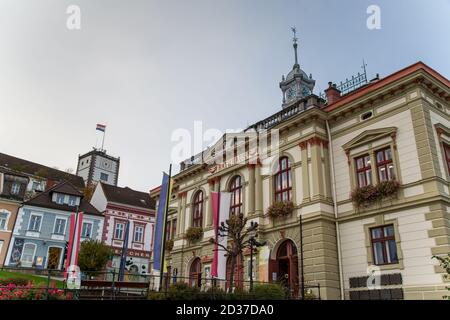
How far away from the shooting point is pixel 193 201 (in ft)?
97.7

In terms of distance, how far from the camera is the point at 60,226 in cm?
3956

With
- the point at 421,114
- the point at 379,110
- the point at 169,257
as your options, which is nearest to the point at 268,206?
the point at 379,110

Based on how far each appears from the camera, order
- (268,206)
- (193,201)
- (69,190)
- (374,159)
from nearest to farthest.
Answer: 1. (374,159)
2. (268,206)
3. (193,201)
4. (69,190)

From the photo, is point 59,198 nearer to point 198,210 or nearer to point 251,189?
point 198,210

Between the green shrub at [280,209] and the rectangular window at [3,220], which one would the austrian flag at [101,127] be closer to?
the rectangular window at [3,220]

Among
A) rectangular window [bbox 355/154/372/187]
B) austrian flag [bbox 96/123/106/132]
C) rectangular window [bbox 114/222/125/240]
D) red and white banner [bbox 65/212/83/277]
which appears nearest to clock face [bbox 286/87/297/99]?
rectangular window [bbox 355/154/372/187]

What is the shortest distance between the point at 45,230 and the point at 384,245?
3300 centimetres

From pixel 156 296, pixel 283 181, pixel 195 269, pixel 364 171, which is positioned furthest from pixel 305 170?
pixel 195 269

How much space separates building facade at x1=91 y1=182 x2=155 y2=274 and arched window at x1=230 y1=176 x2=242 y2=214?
21046 mm

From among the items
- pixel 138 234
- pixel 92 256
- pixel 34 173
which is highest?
pixel 34 173

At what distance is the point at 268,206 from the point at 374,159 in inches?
267

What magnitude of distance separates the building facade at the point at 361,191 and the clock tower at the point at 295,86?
15045 millimetres

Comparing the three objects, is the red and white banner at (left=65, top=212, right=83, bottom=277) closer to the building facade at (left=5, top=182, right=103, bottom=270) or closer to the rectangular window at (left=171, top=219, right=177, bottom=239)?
the rectangular window at (left=171, top=219, right=177, bottom=239)
